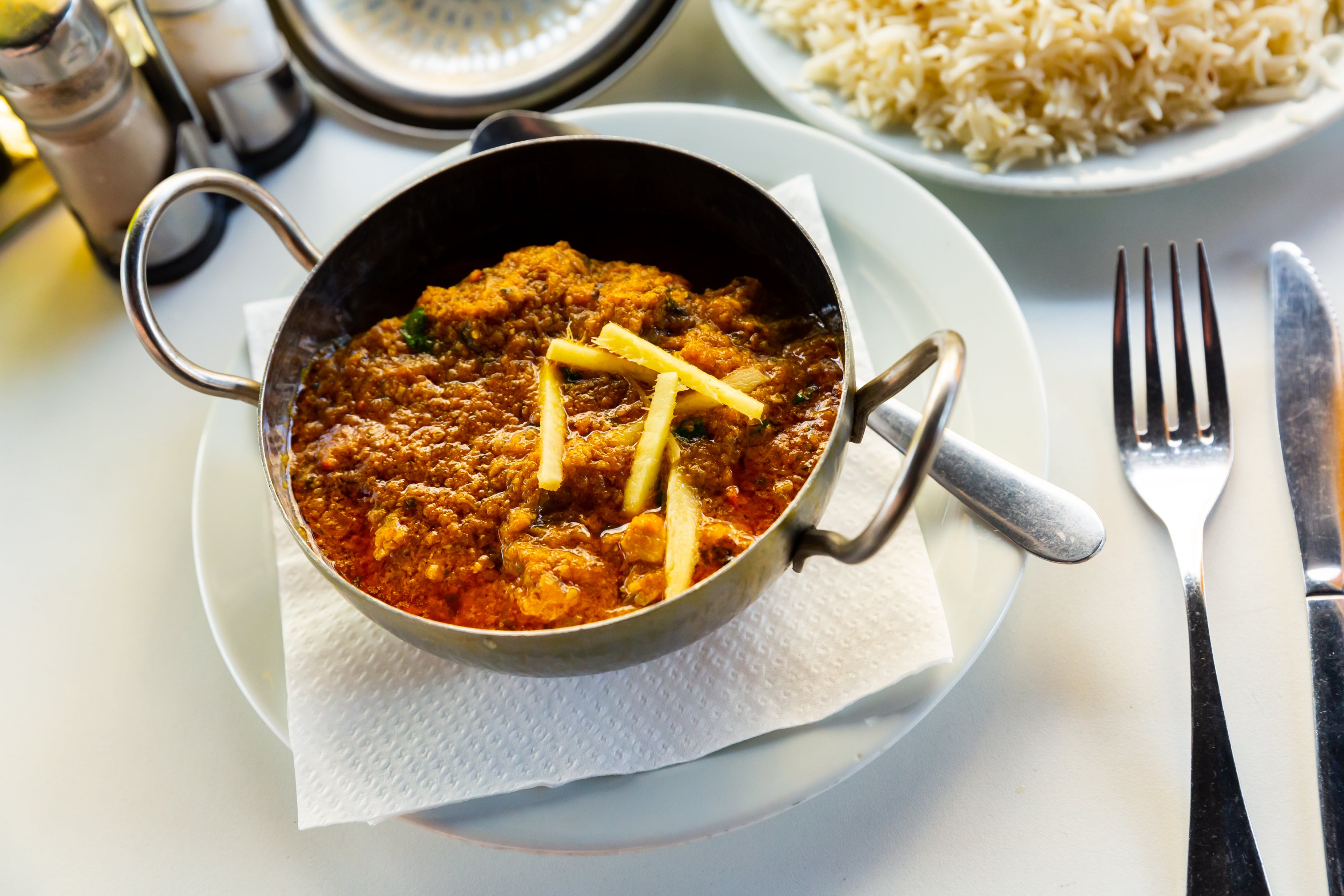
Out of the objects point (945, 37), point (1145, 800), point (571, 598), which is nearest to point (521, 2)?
point (945, 37)

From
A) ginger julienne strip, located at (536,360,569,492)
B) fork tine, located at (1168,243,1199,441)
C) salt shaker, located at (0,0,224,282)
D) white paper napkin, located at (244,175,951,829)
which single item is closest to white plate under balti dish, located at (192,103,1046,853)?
white paper napkin, located at (244,175,951,829)

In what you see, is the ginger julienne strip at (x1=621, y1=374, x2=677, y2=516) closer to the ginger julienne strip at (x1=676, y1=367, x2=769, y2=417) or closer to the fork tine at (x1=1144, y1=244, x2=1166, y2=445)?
the ginger julienne strip at (x1=676, y1=367, x2=769, y2=417)

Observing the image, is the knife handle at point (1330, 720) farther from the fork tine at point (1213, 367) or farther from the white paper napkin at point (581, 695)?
the white paper napkin at point (581, 695)

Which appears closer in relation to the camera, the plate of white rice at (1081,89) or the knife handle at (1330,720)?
the knife handle at (1330,720)

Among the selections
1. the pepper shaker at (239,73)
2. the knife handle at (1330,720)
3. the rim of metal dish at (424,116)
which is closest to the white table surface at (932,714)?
the knife handle at (1330,720)

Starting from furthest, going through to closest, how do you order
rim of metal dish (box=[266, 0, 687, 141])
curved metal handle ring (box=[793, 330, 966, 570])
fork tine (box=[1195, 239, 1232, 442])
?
rim of metal dish (box=[266, 0, 687, 141]), fork tine (box=[1195, 239, 1232, 442]), curved metal handle ring (box=[793, 330, 966, 570])
